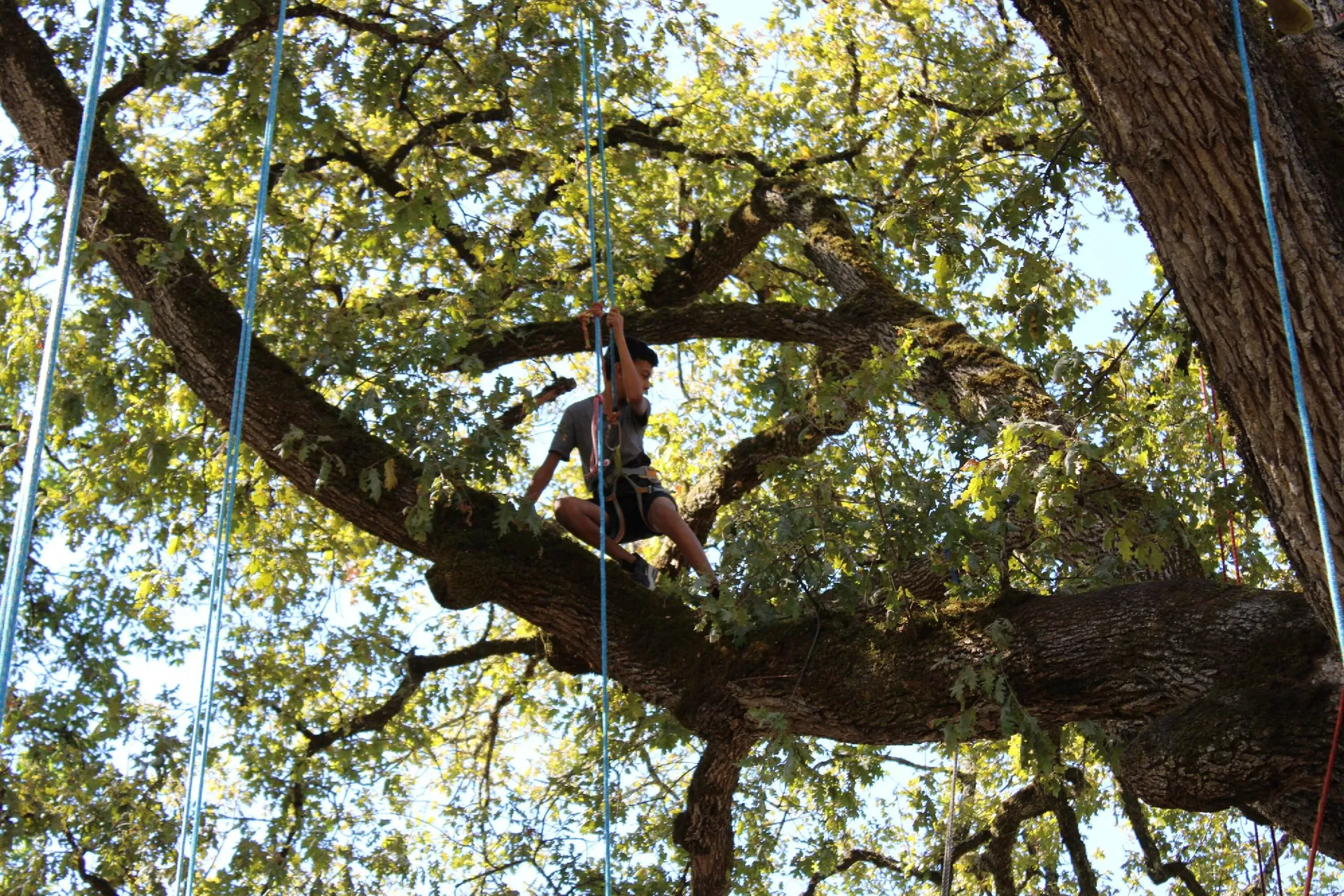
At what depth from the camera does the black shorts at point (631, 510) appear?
5965 millimetres

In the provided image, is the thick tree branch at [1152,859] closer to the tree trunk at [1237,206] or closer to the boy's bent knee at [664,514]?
the boy's bent knee at [664,514]

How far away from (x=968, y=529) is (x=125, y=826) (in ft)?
16.2

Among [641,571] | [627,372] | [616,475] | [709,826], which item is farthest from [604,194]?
[709,826]

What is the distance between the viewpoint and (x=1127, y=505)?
500cm

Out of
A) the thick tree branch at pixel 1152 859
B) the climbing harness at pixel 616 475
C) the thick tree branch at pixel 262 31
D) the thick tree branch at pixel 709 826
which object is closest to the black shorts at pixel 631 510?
the climbing harness at pixel 616 475

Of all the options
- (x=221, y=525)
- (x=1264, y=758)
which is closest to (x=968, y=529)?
(x=1264, y=758)

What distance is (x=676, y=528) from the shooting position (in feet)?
19.4

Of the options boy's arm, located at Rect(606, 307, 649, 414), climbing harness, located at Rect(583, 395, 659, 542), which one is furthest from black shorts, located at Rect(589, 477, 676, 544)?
boy's arm, located at Rect(606, 307, 649, 414)

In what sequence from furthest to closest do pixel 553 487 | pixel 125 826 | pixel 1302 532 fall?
pixel 553 487
pixel 125 826
pixel 1302 532

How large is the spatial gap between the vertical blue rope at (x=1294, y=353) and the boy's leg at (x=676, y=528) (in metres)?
2.91

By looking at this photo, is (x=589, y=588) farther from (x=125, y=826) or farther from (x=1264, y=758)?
(x=125, y=826)

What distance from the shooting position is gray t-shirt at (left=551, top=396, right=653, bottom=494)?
592 centimetres

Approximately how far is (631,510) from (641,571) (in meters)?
0.28

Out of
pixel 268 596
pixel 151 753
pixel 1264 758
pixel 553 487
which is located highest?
pixel 553 487
